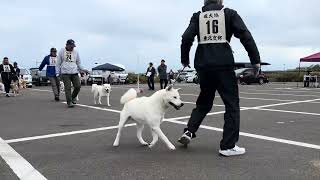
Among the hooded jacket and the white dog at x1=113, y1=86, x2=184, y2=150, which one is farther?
the white dog at x1=113, y1=86, x2=184, y2=150

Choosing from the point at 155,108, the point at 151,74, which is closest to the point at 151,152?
the point at 155,108

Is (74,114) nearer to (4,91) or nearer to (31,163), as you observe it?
(31,163)

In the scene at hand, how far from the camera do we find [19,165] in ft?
20.9

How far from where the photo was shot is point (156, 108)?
7238mm

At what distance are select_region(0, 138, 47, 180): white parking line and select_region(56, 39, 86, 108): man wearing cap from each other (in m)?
7.60

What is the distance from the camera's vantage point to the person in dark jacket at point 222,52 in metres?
6.69

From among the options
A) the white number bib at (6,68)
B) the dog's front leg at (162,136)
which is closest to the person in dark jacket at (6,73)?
the white number bib at (6,68)

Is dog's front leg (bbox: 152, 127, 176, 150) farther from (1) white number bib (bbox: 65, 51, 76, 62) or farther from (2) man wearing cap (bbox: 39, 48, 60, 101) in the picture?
(2) man wearing cap (bbox: 39, 48, 60, 101)

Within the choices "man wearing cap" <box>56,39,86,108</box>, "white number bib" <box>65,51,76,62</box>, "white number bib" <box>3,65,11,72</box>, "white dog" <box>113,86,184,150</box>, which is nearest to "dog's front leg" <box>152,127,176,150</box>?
"white dog" <box>113,86,184,150</box>

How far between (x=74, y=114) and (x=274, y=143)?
658 centimetres

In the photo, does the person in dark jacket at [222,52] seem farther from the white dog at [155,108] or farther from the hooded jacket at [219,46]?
the white dog at [155,108]

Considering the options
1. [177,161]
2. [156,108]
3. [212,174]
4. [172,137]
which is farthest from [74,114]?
[212,174]

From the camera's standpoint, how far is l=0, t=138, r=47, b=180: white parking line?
5.73 metres

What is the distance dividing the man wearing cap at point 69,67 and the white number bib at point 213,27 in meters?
8.95
